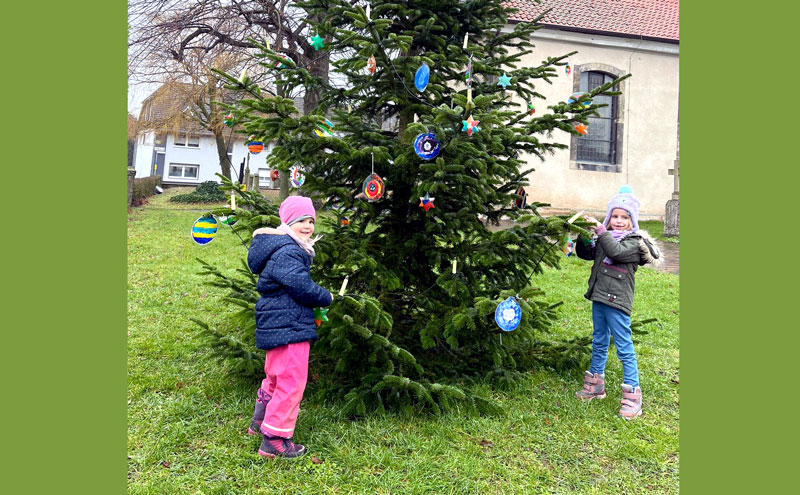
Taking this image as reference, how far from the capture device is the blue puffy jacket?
365 cm

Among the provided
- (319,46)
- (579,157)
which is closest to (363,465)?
(319,46)

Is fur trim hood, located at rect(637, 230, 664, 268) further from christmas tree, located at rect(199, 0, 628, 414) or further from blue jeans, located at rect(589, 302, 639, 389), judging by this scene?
christmas tree, located at rect(199, 0, 628, 414)

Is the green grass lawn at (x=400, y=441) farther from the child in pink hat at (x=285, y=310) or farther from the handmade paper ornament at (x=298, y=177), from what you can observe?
Result: the handmade paper ornament at (x=298, y=177)

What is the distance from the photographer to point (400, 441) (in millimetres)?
4043

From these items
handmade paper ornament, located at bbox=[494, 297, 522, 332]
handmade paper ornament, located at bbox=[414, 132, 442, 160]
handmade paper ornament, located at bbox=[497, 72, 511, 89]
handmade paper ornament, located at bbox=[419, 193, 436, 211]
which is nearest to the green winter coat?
handmade paper ornament, located at bbox=[494, 297, 522, 332]

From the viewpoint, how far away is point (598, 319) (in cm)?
486

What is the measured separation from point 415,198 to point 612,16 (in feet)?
62.6

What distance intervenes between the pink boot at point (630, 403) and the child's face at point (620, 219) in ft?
4.25

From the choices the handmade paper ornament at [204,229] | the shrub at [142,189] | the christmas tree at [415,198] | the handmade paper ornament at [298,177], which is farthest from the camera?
the shrub at [142,189]

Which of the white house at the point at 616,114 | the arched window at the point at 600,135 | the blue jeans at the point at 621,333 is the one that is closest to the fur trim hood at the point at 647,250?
the blue jeans at the point at 621,333

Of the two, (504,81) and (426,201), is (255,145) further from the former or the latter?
(504,81)

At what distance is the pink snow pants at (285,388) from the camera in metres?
3.71

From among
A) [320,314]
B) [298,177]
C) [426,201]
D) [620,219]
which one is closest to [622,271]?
[620,219]

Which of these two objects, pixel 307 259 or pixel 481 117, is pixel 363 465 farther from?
pixel 481 117
